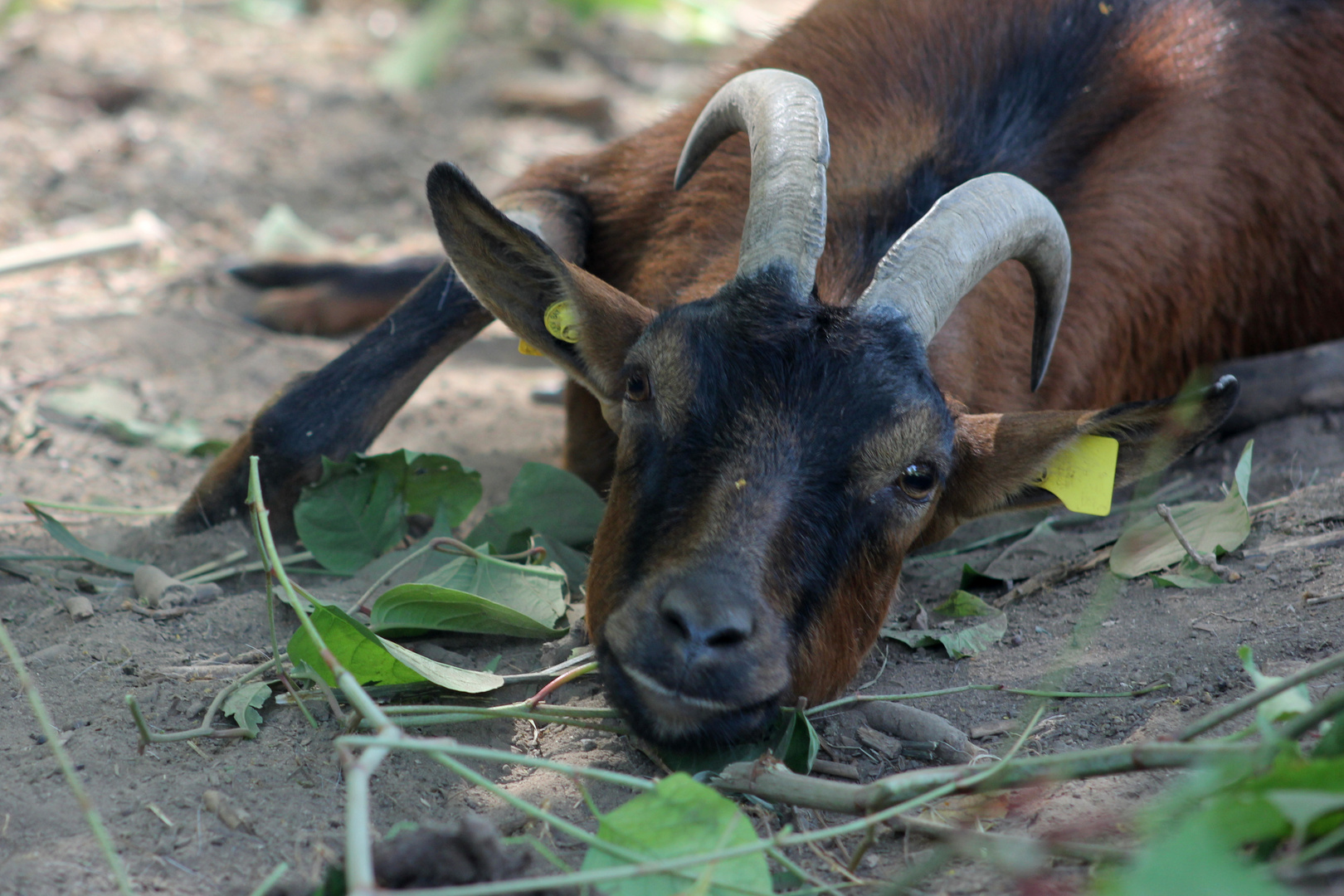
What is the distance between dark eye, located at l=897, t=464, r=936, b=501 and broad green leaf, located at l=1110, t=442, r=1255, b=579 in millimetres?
964

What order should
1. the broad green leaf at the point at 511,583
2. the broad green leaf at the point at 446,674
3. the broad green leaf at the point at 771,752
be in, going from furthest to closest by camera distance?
the broad green leaf at the point at 511,583
the broad green leaf at the point at 446,674
the broad green leaf at the point at 771,752

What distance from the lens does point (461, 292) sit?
4578 millimetres

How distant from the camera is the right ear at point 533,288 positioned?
3.46 meters

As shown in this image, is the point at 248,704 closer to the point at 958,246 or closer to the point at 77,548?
the point at 77,548

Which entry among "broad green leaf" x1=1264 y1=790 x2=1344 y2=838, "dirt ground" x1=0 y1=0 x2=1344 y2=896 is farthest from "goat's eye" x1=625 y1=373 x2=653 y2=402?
"broad green leaf" x1=1264 y1=790 x2=1344 y2=838

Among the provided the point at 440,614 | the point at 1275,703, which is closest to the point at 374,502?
the point at 440,614

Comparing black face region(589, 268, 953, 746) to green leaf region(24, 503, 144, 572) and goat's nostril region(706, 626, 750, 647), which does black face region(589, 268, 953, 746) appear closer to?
goat's nostril region(706, 626, 750, 647)

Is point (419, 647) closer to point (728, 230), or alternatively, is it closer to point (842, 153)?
point (728, 230)

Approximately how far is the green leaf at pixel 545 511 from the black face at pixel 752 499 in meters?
0.74

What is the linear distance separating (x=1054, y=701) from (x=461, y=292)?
263 centimetres

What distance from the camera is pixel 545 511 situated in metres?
4.08

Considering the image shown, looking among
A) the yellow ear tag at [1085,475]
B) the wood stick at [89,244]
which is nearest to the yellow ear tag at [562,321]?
the yellow ear tag at [1085,475]

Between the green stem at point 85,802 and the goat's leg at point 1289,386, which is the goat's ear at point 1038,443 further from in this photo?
the green stem at point 85,802

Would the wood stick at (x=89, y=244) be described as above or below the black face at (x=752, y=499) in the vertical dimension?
below
